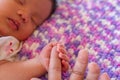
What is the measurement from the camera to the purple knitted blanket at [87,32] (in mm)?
1090

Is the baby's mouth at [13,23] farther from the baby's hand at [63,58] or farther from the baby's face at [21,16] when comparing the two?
the baby's hand at [63,58]

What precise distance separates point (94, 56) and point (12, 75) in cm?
29

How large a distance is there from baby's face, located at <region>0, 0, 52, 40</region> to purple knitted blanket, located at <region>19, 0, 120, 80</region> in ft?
0.10

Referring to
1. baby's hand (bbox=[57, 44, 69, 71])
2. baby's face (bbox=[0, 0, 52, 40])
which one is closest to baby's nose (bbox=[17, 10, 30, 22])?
baby's face (bbox=[0, 0, 52, 40])

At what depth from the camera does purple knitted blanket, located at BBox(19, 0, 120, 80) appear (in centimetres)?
109

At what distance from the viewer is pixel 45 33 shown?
120cm

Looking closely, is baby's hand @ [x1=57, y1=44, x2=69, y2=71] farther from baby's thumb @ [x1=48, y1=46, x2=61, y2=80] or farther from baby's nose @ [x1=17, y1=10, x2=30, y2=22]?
→ baby's nose @ [x1=17, y1=10, x2=30, y2=22]

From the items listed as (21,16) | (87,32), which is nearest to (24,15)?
(21,16)

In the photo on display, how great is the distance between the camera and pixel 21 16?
1.16 meters

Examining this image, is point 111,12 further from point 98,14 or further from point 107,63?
point 107,63

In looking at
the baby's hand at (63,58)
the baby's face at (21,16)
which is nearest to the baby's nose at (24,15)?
the baby's face at (21,16)

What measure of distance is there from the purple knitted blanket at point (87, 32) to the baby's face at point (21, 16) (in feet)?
0.10

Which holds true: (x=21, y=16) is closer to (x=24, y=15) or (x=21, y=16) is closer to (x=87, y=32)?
(x=24, y=15)

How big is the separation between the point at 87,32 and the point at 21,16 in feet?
0.84
